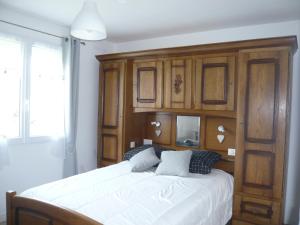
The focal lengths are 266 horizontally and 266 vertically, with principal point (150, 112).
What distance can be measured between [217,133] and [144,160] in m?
1.01

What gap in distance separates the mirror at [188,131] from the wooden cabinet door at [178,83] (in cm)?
39

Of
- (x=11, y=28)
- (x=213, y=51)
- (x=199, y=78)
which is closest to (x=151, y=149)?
(x=199, y=78)

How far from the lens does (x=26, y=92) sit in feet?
10.3

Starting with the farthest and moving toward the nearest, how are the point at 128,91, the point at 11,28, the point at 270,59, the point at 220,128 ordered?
the point at 128,91
the point at 220,128
the point at 11,28
the point at 270,59

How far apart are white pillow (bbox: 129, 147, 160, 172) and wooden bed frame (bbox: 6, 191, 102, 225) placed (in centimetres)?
126

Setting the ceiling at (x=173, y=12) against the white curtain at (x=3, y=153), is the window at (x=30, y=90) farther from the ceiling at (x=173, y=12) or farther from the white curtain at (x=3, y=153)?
the ceiling at (x=173, y=12)

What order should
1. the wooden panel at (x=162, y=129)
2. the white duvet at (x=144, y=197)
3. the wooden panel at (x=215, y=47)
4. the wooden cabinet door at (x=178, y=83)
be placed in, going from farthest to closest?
the wooden panel at (x=162, y=129)
the wooden cabinet door at (x=178, y=83)
the wooden panel at (x=215, y=47)
the white duvet at (x=144, y=197)

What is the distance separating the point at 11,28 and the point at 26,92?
28.6 inches

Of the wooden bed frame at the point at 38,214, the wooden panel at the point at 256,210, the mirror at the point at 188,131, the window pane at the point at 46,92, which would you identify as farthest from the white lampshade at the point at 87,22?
the wooden panel at the point at 256,210

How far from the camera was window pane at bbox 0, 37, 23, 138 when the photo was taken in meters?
2.90

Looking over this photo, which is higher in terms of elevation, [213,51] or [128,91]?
[213,51]

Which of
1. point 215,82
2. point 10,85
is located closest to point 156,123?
point 215,82

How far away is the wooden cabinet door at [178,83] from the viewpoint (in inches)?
126

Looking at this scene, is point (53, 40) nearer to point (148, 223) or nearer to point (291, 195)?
point (148, 223)
